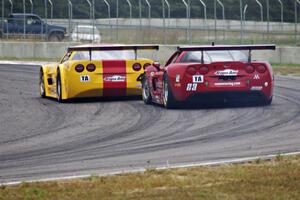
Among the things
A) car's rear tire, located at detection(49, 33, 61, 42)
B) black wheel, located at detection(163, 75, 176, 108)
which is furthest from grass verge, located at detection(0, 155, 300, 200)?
car's rear tire, located at detection(49, 33, 61, 42)

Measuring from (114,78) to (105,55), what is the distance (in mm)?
694

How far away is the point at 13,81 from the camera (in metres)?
27.8

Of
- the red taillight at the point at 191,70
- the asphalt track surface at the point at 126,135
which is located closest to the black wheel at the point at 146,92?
the asphalt track surface at the point at 126,135

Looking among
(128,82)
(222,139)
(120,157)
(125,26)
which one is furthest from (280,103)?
(125,26)

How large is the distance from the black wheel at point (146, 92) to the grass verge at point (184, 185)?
879 centimetres

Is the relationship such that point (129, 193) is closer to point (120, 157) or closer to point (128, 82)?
point (120, 157)

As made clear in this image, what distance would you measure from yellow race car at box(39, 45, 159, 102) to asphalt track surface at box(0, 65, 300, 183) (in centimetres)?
27

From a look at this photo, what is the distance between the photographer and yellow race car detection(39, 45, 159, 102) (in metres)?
19.9

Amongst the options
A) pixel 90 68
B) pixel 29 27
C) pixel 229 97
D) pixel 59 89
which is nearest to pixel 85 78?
pixel 90 68

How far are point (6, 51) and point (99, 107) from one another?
2631cm

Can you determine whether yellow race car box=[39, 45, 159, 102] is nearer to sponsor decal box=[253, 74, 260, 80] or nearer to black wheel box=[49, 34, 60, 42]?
sponsor decal box=[253, 74, 260, 80]

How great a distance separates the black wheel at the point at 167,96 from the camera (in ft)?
58.3

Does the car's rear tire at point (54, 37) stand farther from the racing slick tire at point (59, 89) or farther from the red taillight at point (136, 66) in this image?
the red taillight at point (136, 66)

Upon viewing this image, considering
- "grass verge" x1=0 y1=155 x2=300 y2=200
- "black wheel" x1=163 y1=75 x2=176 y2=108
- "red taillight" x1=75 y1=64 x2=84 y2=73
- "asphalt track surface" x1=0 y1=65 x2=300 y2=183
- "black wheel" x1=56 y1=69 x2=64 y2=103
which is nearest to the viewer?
"grass verge" x1=0 y1=155 x2=300 y2=200
